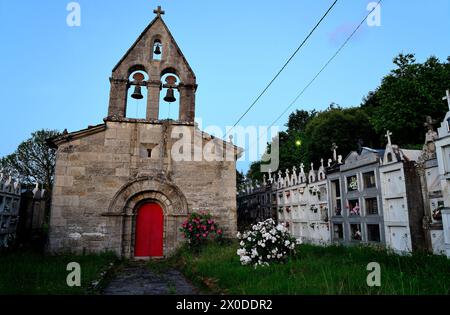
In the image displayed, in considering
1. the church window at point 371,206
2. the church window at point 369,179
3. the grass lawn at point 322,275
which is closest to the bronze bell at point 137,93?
the grass lawn at point 322,275

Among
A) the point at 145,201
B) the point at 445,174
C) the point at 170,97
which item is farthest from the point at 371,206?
the point at 170,97

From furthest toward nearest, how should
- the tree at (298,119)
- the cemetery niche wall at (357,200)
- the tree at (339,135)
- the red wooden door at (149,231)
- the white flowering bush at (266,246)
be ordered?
the tree at (298,119), the tree at (339,135), the cemetery niche wall at (357,200), the red wooden door at (149,231), the white flowering bush at (266,246)

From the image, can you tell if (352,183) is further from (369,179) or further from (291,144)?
(291,144)

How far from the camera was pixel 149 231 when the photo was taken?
469 inches

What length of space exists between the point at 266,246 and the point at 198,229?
373 centimetres

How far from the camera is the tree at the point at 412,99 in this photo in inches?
802

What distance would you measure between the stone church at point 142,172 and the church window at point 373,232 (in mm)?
5671

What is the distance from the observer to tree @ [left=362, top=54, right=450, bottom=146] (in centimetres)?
2036

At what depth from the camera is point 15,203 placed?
13781 mm

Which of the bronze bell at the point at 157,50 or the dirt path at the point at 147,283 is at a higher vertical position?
the bronze bell at the point at 157,50

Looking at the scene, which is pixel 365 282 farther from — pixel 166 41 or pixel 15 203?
Result: pixel 15 203

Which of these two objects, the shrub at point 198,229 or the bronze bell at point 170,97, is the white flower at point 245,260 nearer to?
the shrub at point 198,229
